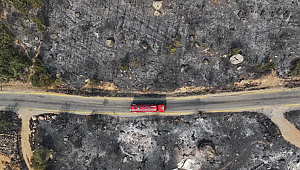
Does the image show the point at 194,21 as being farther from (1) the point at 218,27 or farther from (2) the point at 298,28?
(2) the point at 298,28

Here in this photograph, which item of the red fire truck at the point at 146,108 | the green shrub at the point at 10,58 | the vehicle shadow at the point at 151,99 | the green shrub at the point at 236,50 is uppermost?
the green shrub at the point at 236,50

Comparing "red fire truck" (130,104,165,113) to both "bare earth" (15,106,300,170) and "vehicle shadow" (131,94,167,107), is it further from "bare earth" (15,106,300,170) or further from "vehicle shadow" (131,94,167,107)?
"bare earth" (15,106,300,170)

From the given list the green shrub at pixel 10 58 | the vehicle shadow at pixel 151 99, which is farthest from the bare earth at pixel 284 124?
the green shrub at pixel 10 58

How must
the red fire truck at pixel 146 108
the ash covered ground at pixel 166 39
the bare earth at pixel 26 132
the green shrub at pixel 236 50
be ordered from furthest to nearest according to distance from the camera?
the bare earth at pixel 26 132, the red fire truck at pixel 146 108, the ash covered ground at pixel 166 39, the green shrub at pixel 236 50

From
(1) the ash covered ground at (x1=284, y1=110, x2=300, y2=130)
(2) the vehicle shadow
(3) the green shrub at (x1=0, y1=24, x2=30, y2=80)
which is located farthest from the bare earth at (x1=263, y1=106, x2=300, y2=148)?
(3) the green shrub at (x1=0, y1=24, x2=30, y2=80)

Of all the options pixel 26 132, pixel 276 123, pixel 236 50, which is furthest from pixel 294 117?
pixel 26 132

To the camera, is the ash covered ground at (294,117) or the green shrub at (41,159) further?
the ash covered ground at (294,117)

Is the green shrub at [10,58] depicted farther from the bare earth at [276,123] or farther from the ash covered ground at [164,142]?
the ash covered ground at [164,142]

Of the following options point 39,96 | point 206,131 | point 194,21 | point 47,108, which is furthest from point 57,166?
point 194,21
